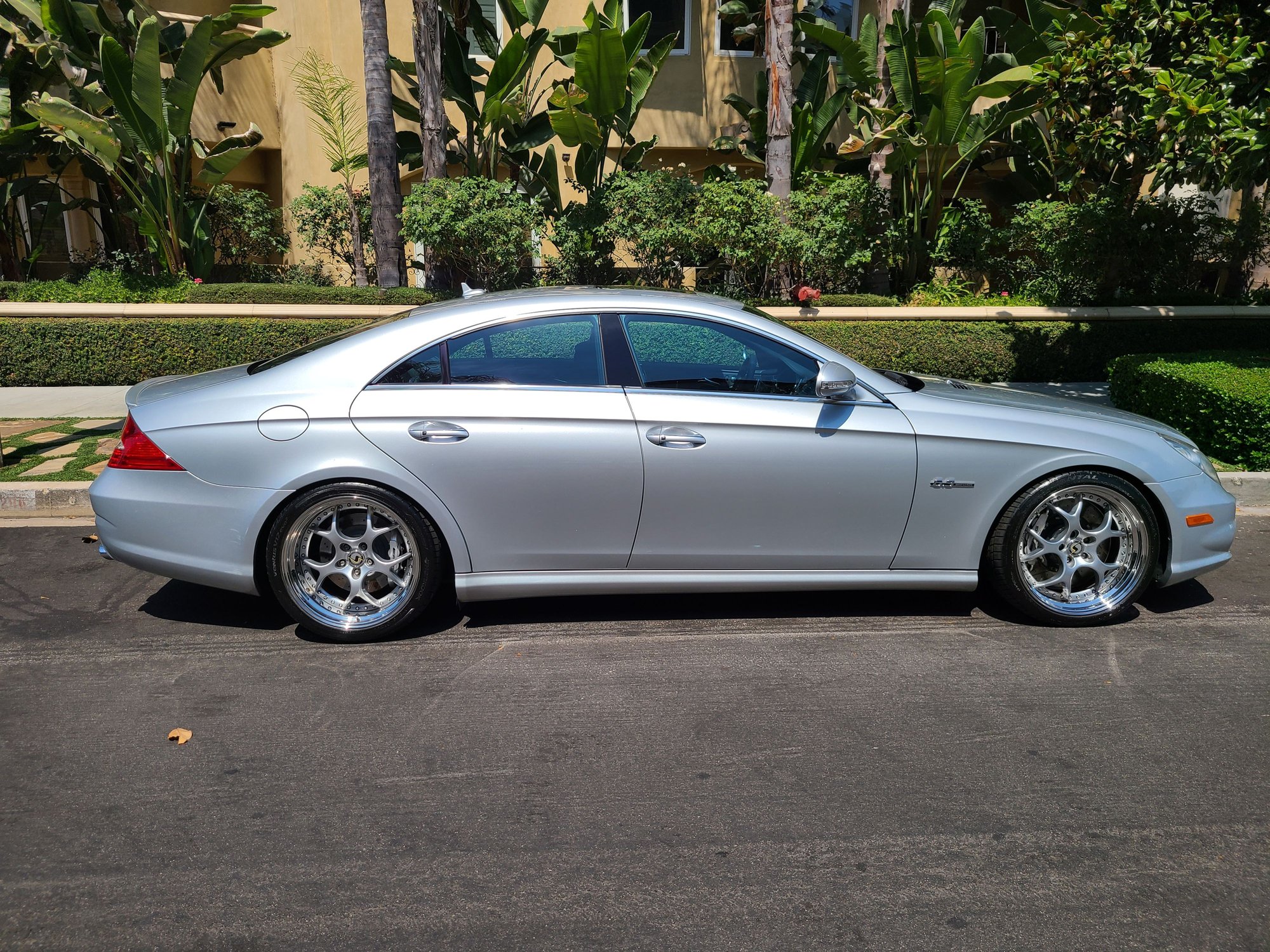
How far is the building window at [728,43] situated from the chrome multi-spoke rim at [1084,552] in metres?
15.0

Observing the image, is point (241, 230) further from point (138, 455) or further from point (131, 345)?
point (138, 455)

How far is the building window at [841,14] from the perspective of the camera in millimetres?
17859

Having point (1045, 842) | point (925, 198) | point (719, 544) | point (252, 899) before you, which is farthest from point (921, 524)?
point (925, 198)

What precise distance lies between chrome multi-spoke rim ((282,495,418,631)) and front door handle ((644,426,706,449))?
1.20 m

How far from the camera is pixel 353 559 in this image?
15.4 ft

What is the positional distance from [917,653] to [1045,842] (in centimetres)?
148

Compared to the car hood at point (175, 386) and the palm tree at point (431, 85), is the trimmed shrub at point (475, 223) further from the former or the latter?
the car hood at point (175, 386)

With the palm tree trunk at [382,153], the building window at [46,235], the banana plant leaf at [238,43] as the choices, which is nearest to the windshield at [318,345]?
the palm tree trunk at [382,153]

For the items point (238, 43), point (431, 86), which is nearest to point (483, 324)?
point (431, 86)

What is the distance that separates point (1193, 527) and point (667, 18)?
15649 millimetres

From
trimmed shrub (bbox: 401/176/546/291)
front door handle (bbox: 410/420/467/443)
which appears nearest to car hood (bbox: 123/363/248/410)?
front door handle (bbox: 410/420/467/443)

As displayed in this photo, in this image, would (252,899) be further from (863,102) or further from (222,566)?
(863,102)

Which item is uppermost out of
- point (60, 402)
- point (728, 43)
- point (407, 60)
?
point (728, 43)

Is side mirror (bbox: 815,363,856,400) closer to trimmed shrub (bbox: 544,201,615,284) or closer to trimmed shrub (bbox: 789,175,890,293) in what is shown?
trimmed shrub (bbox: 789,175,890,293)
